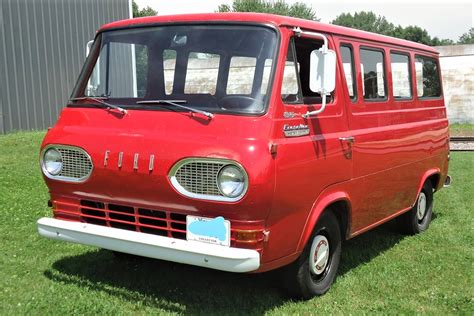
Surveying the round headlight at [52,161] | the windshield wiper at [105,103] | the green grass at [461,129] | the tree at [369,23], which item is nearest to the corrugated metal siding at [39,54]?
the windshield wiper at [105,103]

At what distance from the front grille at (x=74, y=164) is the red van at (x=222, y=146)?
0.4 inches

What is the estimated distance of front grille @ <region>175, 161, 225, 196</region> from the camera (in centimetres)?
370

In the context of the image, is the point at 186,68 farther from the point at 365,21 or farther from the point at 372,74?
the point at 365,21

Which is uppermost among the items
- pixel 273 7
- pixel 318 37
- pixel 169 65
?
pixel 273 7

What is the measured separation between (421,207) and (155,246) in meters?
4.29

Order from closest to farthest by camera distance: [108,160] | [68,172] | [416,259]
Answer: [108,160]
[68,172]
[416,259]

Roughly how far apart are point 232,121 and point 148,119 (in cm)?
70

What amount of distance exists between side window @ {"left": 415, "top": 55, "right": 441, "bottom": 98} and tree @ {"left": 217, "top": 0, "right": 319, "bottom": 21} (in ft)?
196

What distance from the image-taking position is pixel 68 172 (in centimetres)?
430

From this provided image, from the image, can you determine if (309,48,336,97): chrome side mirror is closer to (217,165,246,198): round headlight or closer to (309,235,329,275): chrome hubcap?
(217,165,246,198): round headlight

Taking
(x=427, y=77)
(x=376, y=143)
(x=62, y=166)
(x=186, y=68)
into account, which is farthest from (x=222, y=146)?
(x=427, y=77)

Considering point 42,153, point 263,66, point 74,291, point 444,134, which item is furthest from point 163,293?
point 444,134

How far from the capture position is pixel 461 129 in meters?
21.8

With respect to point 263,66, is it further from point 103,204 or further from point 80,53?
point 80,53
